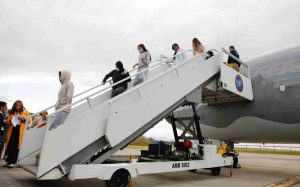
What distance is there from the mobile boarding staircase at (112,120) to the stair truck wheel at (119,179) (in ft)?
1.53

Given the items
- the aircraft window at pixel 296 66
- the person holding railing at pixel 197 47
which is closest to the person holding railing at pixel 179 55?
the person holding railing at pixel 197 47

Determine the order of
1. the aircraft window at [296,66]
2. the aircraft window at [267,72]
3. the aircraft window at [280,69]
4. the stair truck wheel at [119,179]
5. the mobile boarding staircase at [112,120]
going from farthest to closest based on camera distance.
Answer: the aircraft window at [267,72], the aircraft window at [280,69], the aircraft window at [296,66], the stair truck wheel at [119,179], the mobile boarding staircase at [112,120]

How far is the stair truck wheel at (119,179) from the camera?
593 cm

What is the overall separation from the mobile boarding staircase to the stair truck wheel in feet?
1.53

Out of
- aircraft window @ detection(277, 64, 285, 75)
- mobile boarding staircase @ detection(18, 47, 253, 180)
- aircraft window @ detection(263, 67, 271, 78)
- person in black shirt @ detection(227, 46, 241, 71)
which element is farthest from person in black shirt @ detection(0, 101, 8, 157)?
aircraft window @ detection(277, 64, 285, 75)

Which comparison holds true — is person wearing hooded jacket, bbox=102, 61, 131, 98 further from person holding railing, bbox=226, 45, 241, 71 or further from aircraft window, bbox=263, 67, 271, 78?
aircraft window, bbox=263, 67, 271, 78

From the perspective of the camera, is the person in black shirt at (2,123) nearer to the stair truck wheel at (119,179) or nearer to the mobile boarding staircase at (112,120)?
the mobile boarding staircase at (112,120)

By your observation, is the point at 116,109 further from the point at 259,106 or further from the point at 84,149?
the point at 259,106

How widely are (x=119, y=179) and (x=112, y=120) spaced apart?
3.81 feet

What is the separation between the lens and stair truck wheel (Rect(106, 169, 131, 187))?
19.5ft

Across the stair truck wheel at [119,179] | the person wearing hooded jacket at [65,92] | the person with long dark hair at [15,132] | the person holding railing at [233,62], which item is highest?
the person holding railing at [233,62]

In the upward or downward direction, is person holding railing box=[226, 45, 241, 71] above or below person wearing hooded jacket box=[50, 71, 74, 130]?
above

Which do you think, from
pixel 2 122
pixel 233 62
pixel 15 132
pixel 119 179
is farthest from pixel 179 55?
pixel 2 122

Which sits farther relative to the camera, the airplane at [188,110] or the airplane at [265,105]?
the airplane at [265,105]
